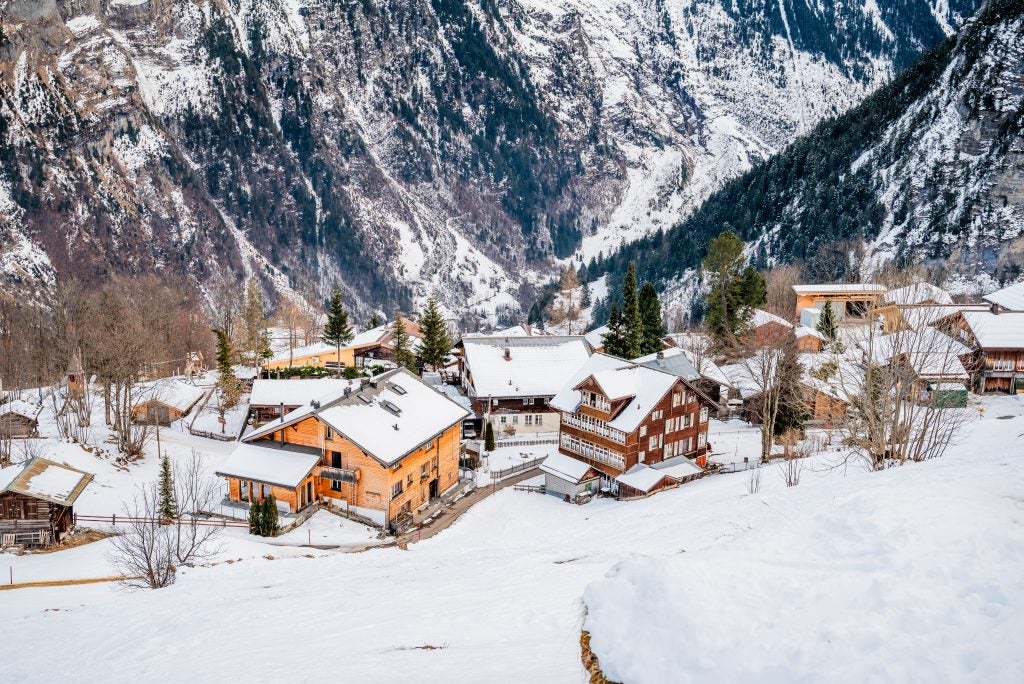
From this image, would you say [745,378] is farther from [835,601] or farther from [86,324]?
[86,324]

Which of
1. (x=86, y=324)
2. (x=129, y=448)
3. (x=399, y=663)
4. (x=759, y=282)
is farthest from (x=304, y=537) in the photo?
(x=759, y=282)

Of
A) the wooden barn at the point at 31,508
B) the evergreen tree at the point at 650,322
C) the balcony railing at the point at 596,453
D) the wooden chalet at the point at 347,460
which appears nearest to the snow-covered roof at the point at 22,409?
the wooden barn at the point at 31,508

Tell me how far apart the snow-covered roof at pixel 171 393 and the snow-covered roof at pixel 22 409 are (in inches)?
326

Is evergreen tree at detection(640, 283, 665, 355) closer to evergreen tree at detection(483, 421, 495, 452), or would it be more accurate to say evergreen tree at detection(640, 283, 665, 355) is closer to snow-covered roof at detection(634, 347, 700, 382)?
snow-covered roof at detection(634, 347, 700, 382)

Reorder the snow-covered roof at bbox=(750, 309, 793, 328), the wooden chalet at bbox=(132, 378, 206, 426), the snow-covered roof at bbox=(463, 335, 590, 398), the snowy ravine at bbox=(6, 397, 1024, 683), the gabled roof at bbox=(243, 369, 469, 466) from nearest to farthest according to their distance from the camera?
the snowy ravine at bbox=(6, 397, 1024, 683)
the gabled roof at bbox=(243, 369, 469, 466)
the snow-covered roof at bbox=(463, 335, 590, 398)
the wooden chalet at bbox=(132, 378, 206, 426)
the snow-covered roof at bbox=(750, 309, 793, 328)

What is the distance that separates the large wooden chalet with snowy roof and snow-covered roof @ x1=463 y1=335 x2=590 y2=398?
10811 millimetres

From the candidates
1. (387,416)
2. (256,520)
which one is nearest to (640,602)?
(256,520)

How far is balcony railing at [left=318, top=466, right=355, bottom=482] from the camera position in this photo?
1629 inches

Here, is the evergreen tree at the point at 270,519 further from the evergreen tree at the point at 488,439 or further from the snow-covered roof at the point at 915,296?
the snow-covered roof at the point at 915,296

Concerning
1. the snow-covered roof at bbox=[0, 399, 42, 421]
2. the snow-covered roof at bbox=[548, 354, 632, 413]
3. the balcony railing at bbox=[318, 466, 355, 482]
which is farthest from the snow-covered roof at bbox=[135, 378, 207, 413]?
the snow-covered roof at bbox=[548, 354, 632, 413]

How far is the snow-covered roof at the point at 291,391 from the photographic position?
60.8 metres

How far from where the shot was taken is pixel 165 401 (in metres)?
65.0

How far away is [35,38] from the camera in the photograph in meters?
169

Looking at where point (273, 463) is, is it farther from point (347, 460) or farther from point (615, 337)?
point (615, 337)
